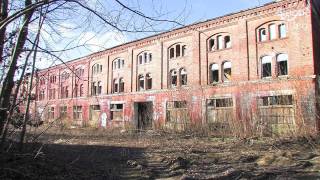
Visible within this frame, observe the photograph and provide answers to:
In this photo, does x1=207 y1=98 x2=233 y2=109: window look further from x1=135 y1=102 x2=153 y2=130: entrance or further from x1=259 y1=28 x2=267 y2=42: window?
x1=135 y1=102 x2=153 y2=130: entrance

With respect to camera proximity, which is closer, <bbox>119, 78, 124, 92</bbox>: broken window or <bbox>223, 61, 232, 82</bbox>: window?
<bbox>223, 61, 232, 82</bbox>: window

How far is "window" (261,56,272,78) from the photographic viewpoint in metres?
26.1

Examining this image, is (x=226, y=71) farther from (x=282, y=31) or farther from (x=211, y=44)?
(x=282, y=31)

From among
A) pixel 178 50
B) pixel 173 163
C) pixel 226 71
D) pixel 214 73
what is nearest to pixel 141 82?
pixel 178 50

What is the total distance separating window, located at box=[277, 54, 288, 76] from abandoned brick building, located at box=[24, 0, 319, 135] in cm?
7

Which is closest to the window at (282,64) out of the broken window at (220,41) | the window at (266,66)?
the window at (266,66)

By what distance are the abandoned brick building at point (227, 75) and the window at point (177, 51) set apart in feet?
0.30

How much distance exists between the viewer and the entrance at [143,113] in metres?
34.2

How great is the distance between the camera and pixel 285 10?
2538 cm

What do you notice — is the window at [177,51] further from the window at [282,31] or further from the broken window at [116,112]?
the window at [282,31]

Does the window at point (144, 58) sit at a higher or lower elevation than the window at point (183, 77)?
higher

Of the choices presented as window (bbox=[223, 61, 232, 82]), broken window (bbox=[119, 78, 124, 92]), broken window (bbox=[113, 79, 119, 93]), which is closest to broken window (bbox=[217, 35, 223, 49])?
window (bbox=[223, 61, 232, 82])

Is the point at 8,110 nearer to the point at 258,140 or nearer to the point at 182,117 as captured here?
the point at 258,140

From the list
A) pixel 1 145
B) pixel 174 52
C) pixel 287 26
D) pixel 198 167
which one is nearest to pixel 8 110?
pixel 1 145
